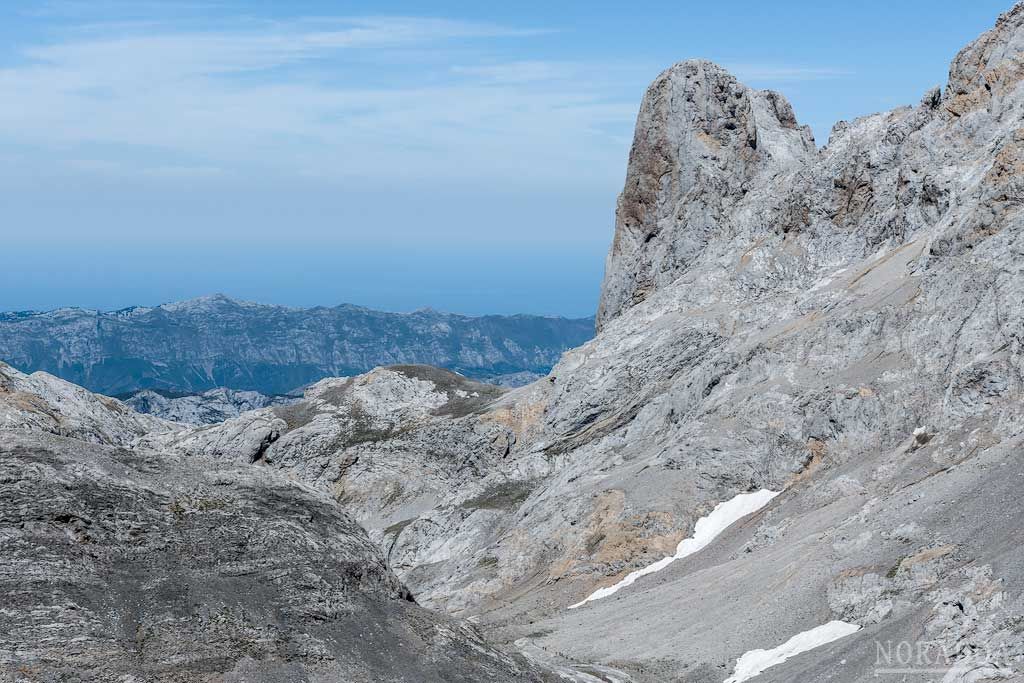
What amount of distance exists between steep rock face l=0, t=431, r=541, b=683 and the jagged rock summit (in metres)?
0.30

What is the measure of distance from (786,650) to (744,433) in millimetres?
27121

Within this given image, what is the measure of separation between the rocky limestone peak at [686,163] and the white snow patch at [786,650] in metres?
64.1

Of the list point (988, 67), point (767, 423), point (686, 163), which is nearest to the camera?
point (767, 423)

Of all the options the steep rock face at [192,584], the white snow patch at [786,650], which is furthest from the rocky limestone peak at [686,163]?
the steep rock face at [192,584]

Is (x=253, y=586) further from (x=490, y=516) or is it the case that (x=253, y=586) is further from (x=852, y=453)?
(x=490, y=516)

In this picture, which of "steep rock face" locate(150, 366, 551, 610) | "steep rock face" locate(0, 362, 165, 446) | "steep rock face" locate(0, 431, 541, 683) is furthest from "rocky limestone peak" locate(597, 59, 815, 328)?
"steep rock face" locate(0, 431, 541, 683)

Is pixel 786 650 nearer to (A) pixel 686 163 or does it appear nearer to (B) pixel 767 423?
(B) pixel 767 423

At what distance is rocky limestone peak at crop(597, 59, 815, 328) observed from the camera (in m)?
102

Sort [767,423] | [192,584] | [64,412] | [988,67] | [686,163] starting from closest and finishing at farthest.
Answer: [192,584] → [767,423] → [988,67] → [64,412] → [686,163]

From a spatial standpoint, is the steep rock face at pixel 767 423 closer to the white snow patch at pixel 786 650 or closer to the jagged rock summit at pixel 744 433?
the jagged rock summit at pixel 744 433

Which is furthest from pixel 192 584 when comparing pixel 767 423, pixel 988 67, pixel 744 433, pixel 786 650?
pixel 988 67

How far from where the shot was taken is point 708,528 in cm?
6109

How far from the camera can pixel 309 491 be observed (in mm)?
32875

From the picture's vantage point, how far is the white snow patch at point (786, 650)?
38938mm
